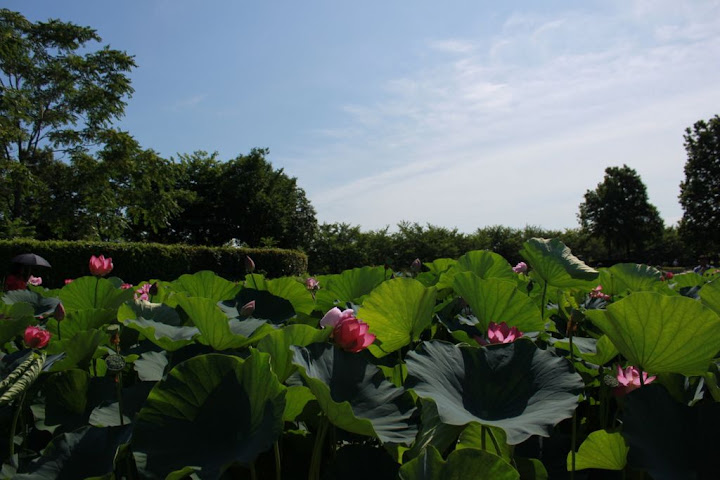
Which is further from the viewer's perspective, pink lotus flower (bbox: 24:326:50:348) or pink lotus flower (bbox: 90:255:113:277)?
pink lotus flower (bbox: 90:255:113:277)

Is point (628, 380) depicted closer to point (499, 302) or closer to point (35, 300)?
point (499, 302)

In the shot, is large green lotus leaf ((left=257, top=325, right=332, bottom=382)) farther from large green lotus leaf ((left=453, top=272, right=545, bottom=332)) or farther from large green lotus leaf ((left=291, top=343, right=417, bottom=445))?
large green lotus leaf ((left=453, top=272, right=545, bottom=332))

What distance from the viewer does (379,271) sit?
154 centimetres

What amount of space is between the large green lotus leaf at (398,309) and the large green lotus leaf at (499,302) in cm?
15

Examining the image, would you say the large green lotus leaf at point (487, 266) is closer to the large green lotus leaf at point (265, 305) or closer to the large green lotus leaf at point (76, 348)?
the large green lotus leaf at point (265, 305)

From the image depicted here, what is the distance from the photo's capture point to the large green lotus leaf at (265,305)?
118cm

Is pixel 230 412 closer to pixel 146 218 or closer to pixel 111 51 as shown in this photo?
pixel 146 218

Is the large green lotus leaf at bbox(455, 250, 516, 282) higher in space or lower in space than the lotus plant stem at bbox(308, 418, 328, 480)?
higher

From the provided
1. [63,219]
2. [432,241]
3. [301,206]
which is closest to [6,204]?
[63,219]

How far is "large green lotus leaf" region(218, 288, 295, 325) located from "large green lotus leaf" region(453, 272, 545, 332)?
0.43 meters

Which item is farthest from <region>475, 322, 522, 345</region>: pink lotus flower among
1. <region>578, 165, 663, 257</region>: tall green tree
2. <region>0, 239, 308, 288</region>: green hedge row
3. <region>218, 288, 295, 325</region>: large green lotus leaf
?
<region>578, 165, 663, 257</region>: tall green tree

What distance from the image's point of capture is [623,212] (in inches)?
1249

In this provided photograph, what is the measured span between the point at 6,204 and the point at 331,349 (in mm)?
20554

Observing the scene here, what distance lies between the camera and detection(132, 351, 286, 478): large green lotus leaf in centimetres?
59
